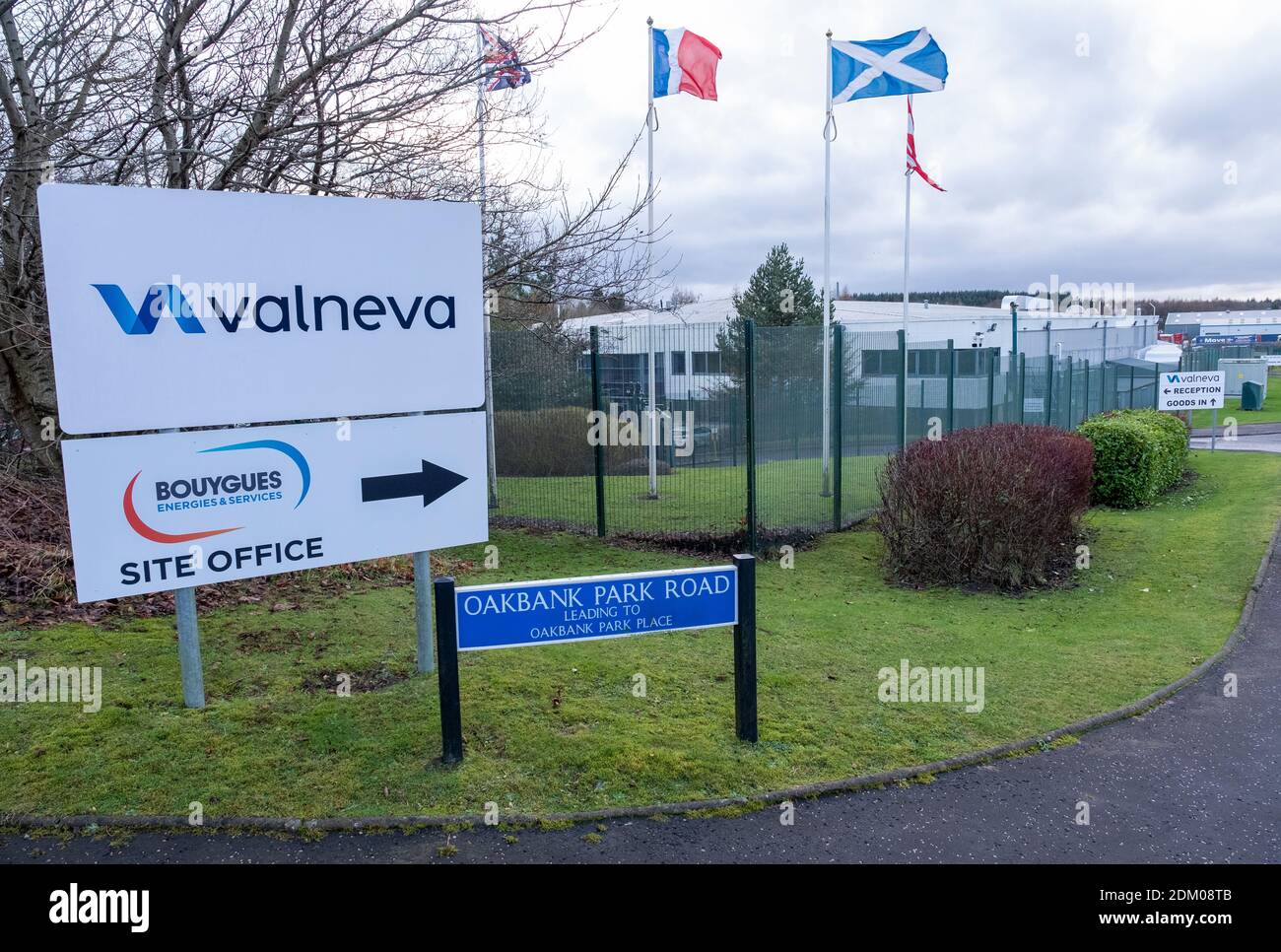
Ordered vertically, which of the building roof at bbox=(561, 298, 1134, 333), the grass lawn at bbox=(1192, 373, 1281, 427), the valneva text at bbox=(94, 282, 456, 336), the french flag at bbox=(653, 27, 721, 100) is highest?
the french flag at bbox=(653, 27, 721, 100)

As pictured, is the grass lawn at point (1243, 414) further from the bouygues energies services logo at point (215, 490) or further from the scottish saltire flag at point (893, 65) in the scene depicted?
the bouygues energies services logo at point (215, 490)

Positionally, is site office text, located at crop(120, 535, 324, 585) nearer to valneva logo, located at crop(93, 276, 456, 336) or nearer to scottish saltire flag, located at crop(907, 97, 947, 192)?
valneva logo, located at crop(93, 276, 456, 336)

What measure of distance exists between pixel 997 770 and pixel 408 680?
3496mm

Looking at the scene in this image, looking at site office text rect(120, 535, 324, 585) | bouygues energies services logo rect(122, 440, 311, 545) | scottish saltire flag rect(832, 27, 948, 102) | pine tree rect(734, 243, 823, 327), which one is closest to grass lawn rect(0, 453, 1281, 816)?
site office text rect(120, 535, 324, 585)

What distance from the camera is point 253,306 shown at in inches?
197

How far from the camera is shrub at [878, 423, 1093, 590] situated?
9.27 m

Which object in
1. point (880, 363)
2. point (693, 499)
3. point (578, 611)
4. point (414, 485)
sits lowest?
point (693, 499)

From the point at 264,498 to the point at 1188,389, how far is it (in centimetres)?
2025

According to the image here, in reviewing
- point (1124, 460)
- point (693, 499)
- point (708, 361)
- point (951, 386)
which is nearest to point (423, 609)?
point (693, 499)

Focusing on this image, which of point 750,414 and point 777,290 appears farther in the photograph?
point 777,290

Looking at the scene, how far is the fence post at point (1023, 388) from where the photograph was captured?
17400 mm

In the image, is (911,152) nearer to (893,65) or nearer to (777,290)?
(893,65)

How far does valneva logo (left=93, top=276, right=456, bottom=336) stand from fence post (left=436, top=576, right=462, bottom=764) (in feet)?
5.40
